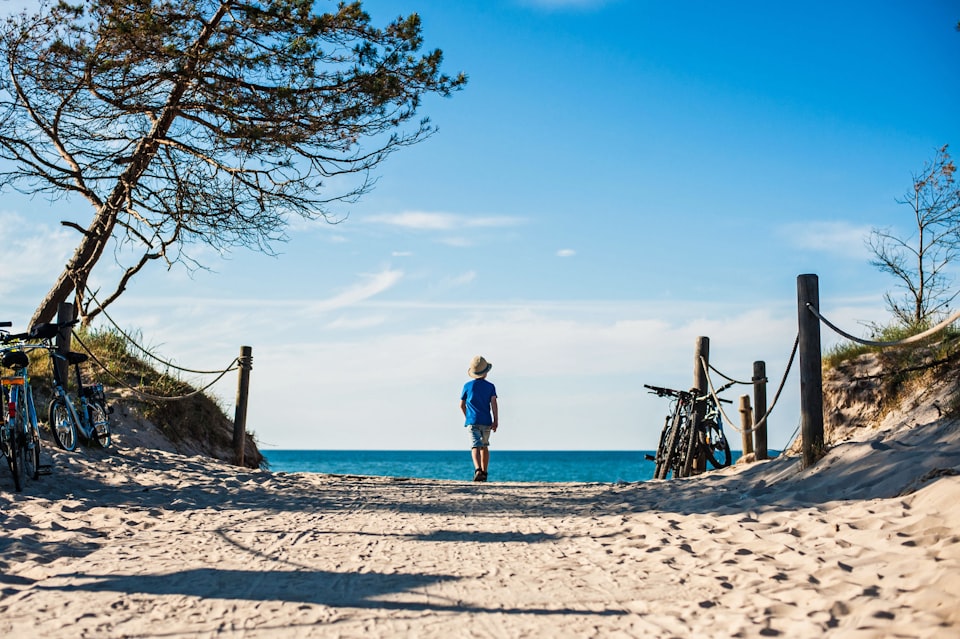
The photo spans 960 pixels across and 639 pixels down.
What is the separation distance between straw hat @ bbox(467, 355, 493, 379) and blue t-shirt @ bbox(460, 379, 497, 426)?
0.14 m

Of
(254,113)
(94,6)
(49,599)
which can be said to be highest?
(94,6)

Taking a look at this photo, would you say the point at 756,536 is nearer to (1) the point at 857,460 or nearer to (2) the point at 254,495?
(1) the point at 857,460

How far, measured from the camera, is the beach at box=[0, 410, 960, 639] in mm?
4066

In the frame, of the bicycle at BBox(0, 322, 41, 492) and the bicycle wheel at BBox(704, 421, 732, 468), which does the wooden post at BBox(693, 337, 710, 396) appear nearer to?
the bicycle wheel at BBox(704, 421, 732, 468)

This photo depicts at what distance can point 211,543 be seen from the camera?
20.8 ft

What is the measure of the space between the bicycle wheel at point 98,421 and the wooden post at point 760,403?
30.7 ft

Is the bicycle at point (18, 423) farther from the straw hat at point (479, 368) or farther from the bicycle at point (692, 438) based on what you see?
the bicycle at point (692, 438)

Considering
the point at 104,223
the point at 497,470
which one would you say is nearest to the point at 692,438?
the point at 104,223

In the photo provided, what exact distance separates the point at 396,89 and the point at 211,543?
32.7ft

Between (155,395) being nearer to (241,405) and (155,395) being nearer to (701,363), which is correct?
(241,405)

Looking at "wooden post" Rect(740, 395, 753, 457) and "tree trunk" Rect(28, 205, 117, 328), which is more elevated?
"tree trunk" Rect(28, 205, 117, 328)

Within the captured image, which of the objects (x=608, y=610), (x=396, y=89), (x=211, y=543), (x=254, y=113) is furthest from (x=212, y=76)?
(x=608, y=610)

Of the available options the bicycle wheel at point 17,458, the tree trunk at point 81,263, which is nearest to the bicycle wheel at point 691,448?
the bicycle wheel at point 17,458

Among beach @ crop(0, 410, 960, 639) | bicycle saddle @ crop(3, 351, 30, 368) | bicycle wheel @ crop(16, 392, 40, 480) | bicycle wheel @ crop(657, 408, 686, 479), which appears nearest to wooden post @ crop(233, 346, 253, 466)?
beach @ crop(0, 410, 960, 639)
